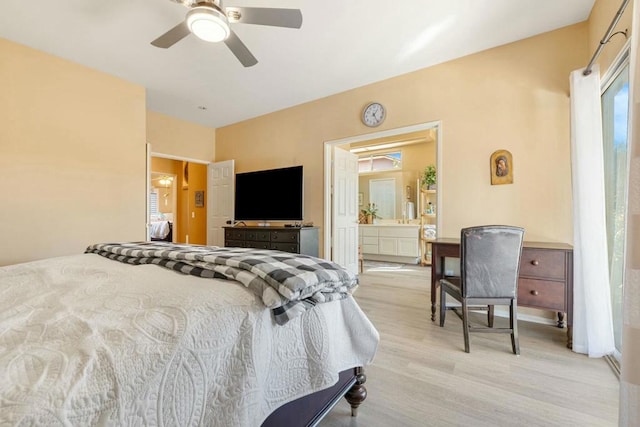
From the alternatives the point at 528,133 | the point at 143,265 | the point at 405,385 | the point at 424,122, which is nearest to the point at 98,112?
the point at 143,265

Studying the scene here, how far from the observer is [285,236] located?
384 centimetres

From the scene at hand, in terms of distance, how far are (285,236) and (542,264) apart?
284 centimetres

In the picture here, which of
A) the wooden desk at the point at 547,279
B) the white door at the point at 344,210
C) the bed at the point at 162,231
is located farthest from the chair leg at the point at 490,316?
the bed at the point at 162,231

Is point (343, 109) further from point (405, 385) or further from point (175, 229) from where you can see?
point (175, 229)

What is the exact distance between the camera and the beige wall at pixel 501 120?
2.56 m

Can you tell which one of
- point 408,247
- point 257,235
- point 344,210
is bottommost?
point 408,247

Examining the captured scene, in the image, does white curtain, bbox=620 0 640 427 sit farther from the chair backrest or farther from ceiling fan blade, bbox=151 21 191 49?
ceiling fan blade, bbox=151 21 191 49

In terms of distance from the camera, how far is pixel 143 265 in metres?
1.37

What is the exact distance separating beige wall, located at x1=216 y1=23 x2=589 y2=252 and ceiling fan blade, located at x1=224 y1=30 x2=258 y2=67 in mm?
1822

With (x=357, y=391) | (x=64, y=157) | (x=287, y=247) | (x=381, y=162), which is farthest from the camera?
(x=381, y=162)

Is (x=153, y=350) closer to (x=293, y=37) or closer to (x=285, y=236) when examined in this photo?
(x=293, y=37)

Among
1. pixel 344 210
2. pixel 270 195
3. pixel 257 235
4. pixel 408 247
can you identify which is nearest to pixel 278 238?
pixel 257 235

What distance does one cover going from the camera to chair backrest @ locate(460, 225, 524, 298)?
2.06 m

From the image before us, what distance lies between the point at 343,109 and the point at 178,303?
3.65 m
